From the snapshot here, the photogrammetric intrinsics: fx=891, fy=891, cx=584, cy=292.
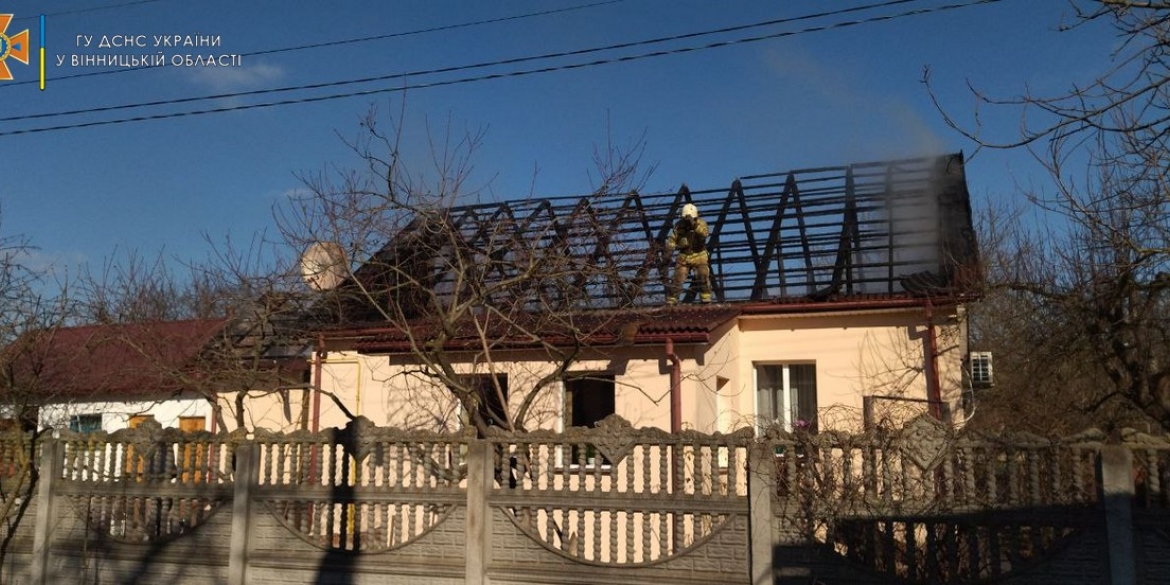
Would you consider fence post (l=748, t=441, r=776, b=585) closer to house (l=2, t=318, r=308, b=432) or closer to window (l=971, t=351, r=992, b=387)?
house (l=2, t=318, r=308, b=432)

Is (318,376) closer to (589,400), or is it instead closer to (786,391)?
(589,400)

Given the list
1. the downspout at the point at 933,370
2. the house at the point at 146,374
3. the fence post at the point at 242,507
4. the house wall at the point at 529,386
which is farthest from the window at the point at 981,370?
the fence post at the point at 242,507

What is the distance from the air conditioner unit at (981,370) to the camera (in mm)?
11531

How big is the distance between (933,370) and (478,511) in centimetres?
711

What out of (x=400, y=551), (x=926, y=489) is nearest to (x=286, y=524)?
(x=400, y=551)

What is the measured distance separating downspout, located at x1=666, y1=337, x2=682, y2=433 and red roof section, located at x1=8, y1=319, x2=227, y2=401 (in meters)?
6.27

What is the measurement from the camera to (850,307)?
11.8 m

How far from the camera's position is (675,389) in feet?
35.9

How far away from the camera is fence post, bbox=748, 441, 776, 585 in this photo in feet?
20.4

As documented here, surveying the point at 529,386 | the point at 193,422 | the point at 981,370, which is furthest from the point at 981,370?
the point at 193,422

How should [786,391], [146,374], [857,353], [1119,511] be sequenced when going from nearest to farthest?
[1119,511] → [857,353] → [786,391] → [146,374]

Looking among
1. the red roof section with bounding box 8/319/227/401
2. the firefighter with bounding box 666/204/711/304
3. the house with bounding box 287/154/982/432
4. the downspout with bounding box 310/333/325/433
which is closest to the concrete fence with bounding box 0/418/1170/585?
the house with bounding box 287/154/982/432

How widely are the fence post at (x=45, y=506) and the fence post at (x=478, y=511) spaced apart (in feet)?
14.2

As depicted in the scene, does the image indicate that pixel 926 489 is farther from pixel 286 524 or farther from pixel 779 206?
pixel 779 206
